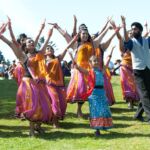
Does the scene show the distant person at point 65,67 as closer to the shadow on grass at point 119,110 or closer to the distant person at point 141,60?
the shadow on grass at point 119,110

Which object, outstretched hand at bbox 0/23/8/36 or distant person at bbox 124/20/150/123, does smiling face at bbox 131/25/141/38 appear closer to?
distant person at bbox 124/20/150/123

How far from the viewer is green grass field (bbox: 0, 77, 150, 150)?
8383 millimetres

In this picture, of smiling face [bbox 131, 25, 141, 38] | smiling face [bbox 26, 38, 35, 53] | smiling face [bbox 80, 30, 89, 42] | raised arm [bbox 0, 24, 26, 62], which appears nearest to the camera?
raised arm [bbox 0, 24, 26, 62]

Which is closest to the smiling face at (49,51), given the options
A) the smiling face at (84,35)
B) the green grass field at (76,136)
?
the smiling face at (84,35)

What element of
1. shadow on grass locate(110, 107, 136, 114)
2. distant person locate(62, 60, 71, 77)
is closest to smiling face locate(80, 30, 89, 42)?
shadow on grass locate(110, 107, 136, 114)

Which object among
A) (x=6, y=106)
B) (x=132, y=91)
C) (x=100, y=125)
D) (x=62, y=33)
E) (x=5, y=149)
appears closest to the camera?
(x=5, y=149)

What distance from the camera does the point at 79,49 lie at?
1127 cm

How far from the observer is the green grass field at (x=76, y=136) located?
27.5 ft

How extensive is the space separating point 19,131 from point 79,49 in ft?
7.56

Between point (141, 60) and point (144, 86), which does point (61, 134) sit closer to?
point (144, 86)

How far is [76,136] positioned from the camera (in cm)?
936

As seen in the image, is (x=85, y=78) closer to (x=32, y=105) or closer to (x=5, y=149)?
(x=32, y=105)

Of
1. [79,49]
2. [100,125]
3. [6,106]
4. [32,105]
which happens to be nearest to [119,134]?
[100,125]

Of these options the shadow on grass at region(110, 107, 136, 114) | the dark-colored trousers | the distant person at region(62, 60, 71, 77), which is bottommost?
the shadow on grass at region(110, 107, 136, 114)
